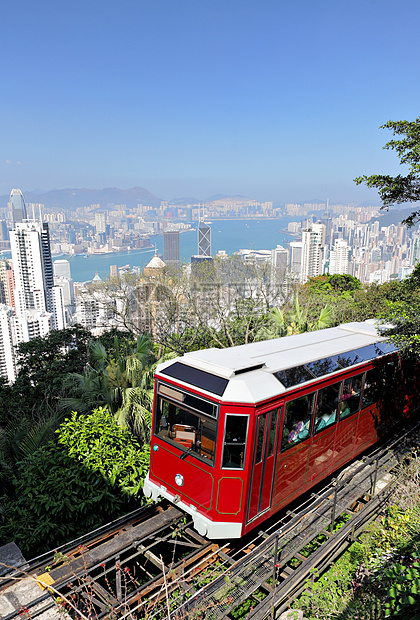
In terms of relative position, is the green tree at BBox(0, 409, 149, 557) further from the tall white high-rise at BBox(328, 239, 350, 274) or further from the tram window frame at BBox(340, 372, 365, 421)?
the tall white high-rise at BBox(328, 239, 350, 274)

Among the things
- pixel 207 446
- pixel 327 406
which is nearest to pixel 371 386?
pixel 327 406

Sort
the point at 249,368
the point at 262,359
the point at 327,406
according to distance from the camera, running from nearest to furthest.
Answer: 1. the point at 249,368
2. the point at 262,359
3. the point at 327,406

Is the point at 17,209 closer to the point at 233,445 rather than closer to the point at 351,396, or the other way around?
the point at 351,396

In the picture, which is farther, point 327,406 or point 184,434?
point 327,406

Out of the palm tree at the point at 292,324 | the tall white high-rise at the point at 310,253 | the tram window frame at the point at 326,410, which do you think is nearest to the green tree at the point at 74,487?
the tram window frame at the point at 326,410

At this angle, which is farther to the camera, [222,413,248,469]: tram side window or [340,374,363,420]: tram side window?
[340,374,363,420]: tram side window

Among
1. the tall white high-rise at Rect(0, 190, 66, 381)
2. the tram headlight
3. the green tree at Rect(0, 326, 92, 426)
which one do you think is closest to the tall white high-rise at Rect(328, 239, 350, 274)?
the tall white high-rise at Rect(0, 190, 66, 381)

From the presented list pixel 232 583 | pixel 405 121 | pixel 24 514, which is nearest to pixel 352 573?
pixel 232 583
